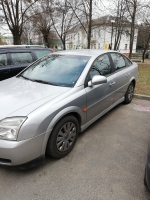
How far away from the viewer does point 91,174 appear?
2148 mm

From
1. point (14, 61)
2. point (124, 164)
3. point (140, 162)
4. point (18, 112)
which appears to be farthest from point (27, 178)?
point (14, 61)

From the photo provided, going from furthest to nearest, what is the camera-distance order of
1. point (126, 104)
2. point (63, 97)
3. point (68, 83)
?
point (126, 104), point (68, 83), point (63, 97)

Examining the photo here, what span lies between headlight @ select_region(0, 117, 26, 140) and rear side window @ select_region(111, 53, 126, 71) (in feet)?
8.48

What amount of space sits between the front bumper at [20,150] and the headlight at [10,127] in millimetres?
59

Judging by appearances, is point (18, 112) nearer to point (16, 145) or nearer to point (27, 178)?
point (16, 145)

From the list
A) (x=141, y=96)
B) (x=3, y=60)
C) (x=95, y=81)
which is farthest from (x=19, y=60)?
(x=141, y=96)

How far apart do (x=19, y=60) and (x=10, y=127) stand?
3.52 metres

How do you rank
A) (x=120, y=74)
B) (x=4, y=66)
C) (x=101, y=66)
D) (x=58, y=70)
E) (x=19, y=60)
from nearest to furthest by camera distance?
(x=58, y=70), (x=101, y=66), (x=120, y=74), (x=4, y=66), (x=19, y=60)

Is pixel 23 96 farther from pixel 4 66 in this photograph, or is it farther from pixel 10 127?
pixel 4 66


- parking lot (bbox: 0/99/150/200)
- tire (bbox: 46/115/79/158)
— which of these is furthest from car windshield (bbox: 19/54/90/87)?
parking lot (bbox: 0/99/150/200)

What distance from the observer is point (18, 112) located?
75.2 inches

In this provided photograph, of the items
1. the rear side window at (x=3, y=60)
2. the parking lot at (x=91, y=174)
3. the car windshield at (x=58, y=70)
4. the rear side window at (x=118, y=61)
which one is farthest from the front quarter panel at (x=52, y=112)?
the rear side window at (x=3, y=60)

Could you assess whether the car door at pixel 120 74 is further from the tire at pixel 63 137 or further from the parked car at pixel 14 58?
the parked car at pixel 14 58

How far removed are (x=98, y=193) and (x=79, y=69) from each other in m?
1.89
